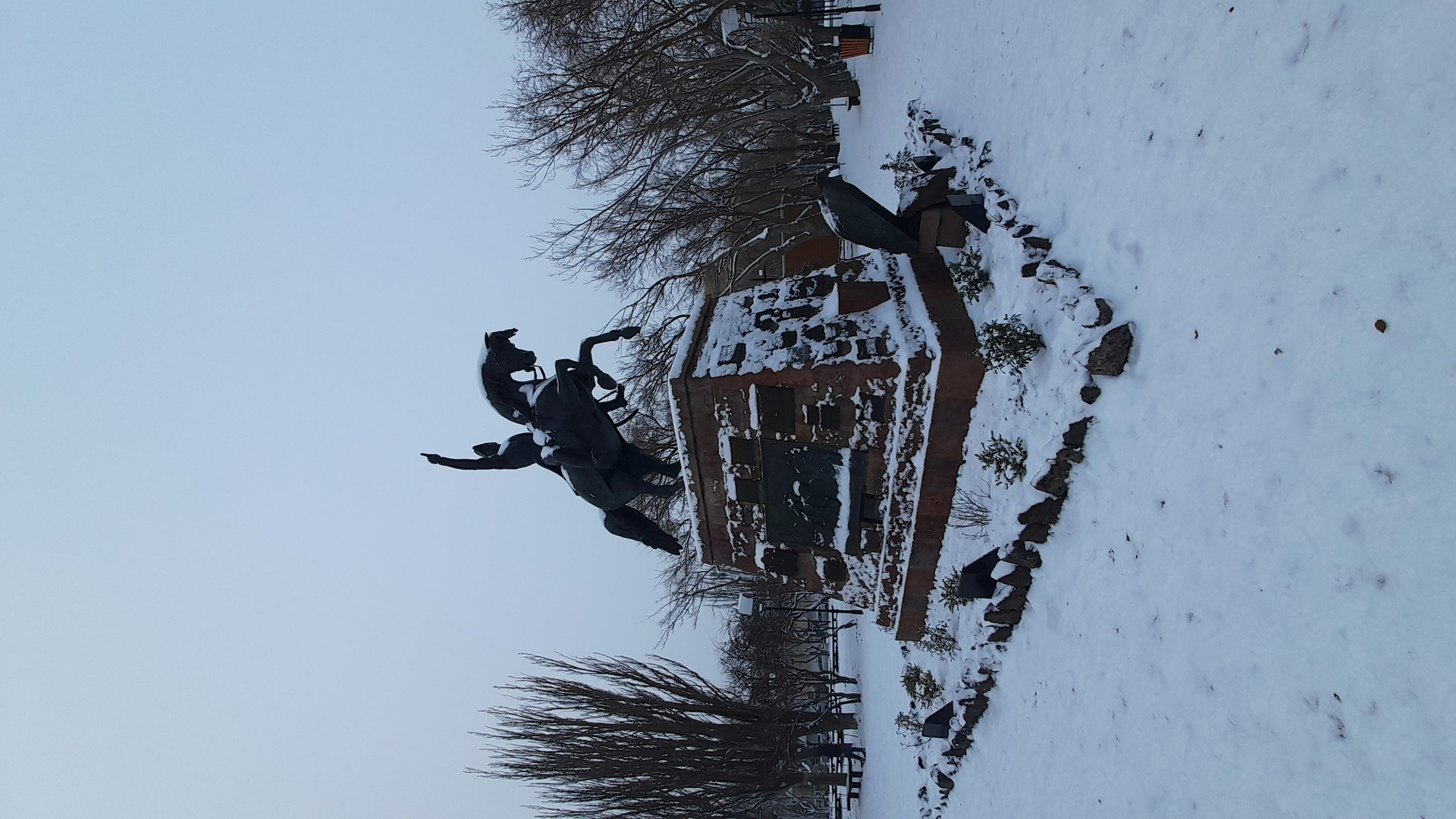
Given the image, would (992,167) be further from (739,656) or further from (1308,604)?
(739,656)

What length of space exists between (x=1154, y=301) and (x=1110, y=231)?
69 centimetres

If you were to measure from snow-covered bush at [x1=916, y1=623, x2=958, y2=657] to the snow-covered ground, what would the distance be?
1556 mm

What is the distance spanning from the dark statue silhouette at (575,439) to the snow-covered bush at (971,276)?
3.06 metres

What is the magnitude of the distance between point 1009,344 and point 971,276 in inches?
47.8

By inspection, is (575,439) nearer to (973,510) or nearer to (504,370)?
(504,370)

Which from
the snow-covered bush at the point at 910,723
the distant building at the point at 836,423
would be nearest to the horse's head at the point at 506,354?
the distant building at the point at 836,423

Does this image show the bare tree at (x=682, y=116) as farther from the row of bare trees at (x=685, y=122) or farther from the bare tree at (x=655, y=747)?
the bare tree at (x=655, y=747)

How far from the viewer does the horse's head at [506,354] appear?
8.61 meters

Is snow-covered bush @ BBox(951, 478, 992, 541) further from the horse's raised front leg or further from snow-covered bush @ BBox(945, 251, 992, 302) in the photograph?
the horse's raised front leg

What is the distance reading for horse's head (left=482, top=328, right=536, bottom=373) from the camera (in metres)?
8.61

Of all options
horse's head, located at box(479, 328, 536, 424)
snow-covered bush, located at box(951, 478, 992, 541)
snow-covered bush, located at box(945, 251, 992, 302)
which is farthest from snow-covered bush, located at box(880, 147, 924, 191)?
horse's head, located at box(479, 328, 536, 424)

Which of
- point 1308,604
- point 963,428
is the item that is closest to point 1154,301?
point 1308,604

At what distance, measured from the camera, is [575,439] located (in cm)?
814

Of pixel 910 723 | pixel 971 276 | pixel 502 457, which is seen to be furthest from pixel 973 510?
pixel 502 457
